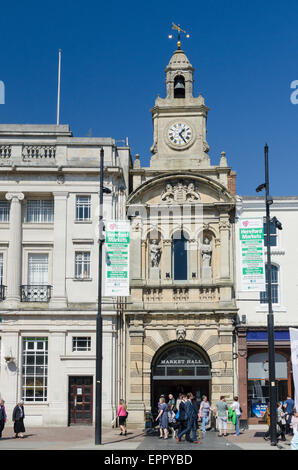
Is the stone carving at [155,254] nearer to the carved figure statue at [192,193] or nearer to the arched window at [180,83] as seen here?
the carved figure statue at [192,193]

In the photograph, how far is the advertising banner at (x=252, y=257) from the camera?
30250 millimetres

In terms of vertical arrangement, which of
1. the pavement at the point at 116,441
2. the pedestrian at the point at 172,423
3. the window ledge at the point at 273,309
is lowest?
the pavement at the point at 116,441

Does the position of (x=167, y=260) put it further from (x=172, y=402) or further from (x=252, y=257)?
(x=252, y=257)

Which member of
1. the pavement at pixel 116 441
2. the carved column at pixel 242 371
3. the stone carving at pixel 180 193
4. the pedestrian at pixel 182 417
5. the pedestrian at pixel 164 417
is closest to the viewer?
the pavement at pixel 116 441

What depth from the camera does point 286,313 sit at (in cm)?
3791

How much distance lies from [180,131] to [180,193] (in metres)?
3.61

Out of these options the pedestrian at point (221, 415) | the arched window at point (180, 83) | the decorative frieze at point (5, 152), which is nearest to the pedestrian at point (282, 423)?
the pedestrian at point (221, 415)

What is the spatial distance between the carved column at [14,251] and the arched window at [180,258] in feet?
26.7

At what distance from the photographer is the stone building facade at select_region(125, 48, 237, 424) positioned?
3700 cm

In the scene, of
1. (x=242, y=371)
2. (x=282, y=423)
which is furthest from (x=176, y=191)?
(x=282, y=423)

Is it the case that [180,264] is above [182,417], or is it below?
above

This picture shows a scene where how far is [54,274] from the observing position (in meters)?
37.5

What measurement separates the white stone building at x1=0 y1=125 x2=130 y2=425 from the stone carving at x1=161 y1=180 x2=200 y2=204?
Answer: 235cm

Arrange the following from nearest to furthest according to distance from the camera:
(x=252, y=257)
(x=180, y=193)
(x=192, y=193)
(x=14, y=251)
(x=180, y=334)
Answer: (x=252, y=257) < (x=180, y=334) < (x=14, y=251) < (x=192, y=193) < (x=180, y=193)
